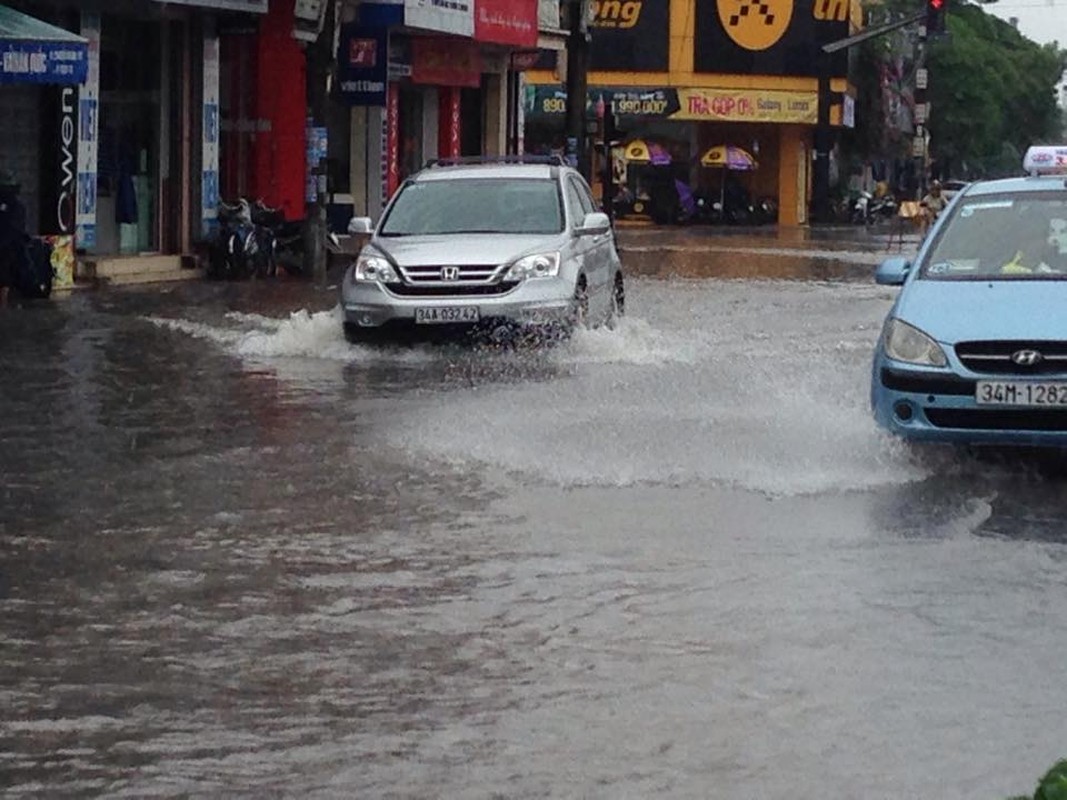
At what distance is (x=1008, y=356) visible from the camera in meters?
10.9

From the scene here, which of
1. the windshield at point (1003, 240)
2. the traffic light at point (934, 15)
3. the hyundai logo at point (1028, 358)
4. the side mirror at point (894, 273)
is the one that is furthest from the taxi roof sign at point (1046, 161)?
the traffic light at point (934, 15)

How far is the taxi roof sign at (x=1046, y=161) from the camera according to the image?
52.5ft

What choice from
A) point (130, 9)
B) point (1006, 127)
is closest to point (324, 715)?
point (130, 9)

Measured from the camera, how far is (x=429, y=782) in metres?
5.86

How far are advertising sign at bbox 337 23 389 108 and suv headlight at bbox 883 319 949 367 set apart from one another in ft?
74.9

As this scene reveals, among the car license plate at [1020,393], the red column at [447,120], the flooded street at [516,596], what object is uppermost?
the red column at [447,120]

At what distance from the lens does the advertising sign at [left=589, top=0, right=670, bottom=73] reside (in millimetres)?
70375

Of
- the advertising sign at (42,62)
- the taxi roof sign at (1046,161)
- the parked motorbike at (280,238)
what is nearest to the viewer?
the taxi roof sign at (1046,161)

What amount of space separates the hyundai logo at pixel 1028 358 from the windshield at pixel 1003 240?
1046mm

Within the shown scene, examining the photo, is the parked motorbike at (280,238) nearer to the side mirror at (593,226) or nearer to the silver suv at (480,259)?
the silver suv at (480,259)

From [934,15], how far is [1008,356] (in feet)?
113

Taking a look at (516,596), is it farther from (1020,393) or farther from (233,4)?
(233,4)

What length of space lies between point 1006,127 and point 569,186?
102016 millimetres

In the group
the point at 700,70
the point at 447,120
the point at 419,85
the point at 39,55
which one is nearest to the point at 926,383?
the point at 39,55
